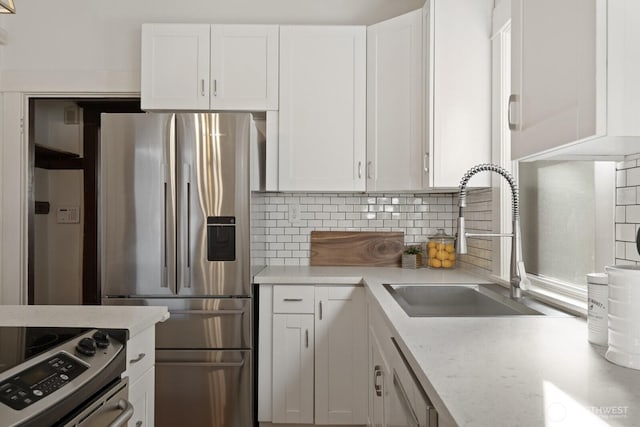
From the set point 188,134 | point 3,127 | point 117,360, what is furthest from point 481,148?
point 3,127

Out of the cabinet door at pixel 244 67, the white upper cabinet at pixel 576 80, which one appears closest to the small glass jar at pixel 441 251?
the cabinet door at pixel 244 67

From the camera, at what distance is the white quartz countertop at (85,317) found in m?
1.33

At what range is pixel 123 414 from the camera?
3.87ft

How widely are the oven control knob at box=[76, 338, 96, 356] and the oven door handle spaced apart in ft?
0.57

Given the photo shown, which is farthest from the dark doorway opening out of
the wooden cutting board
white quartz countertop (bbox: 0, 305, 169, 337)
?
white quartz countertop (bbox: 0, 305, 169, 337)

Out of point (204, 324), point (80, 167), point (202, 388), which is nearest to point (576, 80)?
point (204, 324)

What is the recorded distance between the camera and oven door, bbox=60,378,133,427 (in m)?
1.04

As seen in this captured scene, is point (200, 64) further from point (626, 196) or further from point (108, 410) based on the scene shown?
point (626, 196)

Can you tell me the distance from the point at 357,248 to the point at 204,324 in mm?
1153

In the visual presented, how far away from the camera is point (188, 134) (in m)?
2.39

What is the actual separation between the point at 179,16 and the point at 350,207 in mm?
1736

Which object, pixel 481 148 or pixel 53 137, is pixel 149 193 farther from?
pixel 481 148

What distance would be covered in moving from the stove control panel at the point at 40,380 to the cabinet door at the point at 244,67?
1929 mm

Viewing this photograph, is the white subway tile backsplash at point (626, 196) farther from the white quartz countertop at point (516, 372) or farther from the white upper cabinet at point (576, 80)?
the white quartz countertop at point (516, 372)
